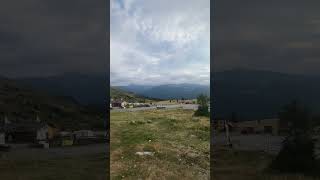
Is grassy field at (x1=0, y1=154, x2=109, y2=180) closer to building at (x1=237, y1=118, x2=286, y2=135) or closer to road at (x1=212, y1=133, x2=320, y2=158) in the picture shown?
road at (x1=212, y1=133, x2=320, y2=158)

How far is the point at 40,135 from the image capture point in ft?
16.5

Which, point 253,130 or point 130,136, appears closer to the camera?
point 253,130

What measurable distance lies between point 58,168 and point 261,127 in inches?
87.2

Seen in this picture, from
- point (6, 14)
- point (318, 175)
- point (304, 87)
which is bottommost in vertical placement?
point (318, 175)

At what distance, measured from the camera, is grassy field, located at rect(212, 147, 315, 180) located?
5.10m

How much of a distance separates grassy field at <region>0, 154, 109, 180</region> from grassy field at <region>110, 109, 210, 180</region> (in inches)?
67.1

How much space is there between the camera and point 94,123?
17.1 feet

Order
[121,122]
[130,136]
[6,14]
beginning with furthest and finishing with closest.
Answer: [121,122], [130,136], [6,14]

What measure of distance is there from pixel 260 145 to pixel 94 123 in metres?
1.83

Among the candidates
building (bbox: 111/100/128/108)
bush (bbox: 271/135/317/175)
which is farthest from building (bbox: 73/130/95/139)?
building (bbox: 111/100/128/108)

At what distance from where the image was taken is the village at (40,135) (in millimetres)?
4902

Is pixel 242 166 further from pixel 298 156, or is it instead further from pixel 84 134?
pixel 84 134

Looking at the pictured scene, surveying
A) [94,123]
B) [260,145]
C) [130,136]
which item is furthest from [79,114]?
[130,136]

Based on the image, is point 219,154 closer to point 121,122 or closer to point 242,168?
point 242,168
